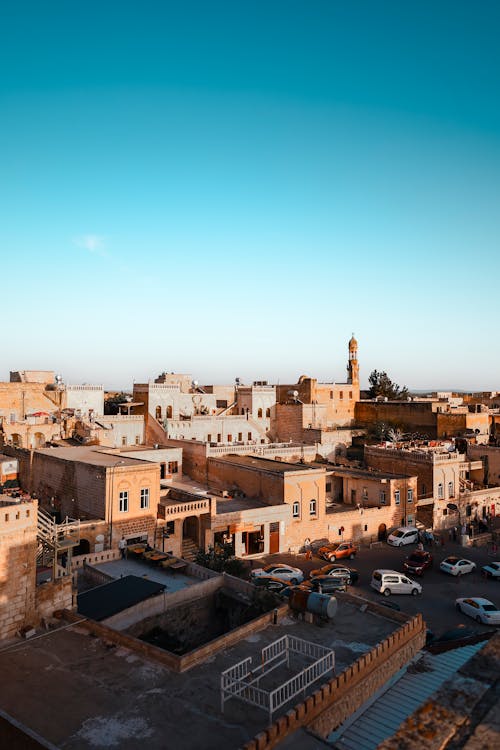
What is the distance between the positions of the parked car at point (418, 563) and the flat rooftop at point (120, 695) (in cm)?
1294

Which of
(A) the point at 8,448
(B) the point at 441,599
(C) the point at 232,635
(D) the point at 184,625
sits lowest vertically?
(B) the point at 441,599

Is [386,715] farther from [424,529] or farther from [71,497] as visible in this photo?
[424,529]

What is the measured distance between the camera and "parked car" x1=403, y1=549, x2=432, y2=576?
87.2 feet

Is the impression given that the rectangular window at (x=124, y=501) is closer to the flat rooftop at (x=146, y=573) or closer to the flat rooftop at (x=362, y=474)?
the flat rooftop at (x=146, y=573)

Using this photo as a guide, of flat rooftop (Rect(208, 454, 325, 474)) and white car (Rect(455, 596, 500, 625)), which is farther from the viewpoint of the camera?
flat rooftop (Rect(208, 454, 325, 474))

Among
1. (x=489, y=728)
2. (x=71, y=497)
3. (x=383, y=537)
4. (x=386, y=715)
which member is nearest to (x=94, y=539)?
(x=71, y=497)

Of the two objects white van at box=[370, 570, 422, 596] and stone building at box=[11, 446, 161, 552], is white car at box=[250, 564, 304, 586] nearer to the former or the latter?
white van at box=[370, 570, 422, 596]

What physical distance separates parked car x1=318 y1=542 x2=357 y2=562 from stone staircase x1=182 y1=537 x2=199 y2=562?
6.52m

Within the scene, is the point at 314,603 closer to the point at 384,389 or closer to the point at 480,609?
the point at 480,609

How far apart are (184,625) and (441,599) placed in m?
12.1

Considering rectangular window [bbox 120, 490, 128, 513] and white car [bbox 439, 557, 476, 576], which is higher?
rectangular window [bbox 120, 490, 128, 513]

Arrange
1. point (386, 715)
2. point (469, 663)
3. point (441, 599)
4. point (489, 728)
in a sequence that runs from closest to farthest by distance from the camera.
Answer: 1. point (489, 728)
2. point (469, 663)
3. point (386, 715)
4. point (441, 599)

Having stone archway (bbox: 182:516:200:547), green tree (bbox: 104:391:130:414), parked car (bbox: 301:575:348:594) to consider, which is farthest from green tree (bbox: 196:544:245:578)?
green tree (bbox: 104:391:130:414)

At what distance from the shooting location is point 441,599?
23.7 metres
